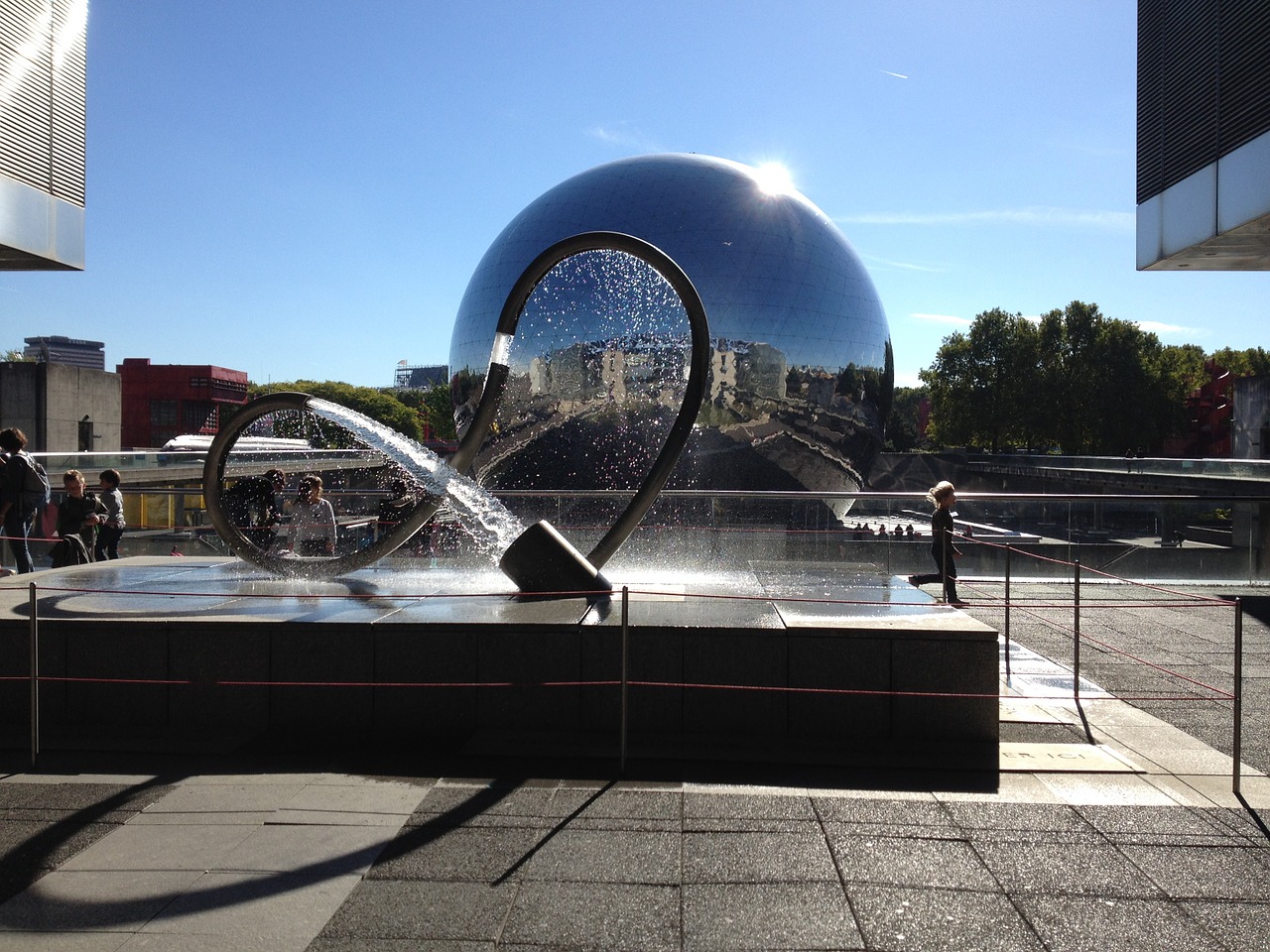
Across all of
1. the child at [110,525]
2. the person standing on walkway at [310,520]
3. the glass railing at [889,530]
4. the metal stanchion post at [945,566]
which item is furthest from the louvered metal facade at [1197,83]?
the child at [110,525]

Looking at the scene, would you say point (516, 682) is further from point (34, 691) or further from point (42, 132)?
point (42, 132)

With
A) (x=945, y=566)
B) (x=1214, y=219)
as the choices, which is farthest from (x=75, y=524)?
(x=1214, y=219)

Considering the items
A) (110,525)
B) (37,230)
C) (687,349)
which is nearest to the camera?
(110,525)

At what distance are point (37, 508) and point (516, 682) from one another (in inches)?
248

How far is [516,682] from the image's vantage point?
5.33 meters

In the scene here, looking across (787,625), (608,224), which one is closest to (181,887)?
(787,625)

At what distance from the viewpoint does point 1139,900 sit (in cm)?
349

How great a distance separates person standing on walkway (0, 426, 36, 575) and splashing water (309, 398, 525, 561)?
3496 mm

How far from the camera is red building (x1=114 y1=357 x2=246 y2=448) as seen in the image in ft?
208

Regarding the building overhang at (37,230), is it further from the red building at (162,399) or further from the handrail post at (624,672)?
the red building at (162,399)

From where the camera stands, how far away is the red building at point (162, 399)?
208 ft

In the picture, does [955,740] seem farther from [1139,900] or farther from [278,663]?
[278,663]

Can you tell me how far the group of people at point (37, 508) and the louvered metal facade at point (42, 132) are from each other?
7412mm

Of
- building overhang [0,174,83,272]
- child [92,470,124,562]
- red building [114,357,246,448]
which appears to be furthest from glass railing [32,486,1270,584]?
red building [114,357,246,448]
